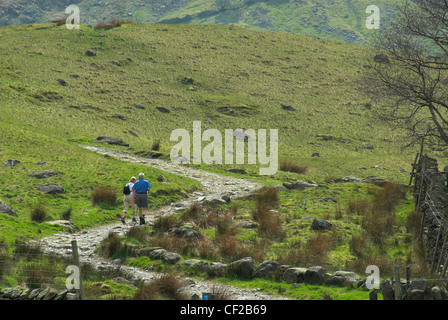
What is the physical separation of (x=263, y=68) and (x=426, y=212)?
55.0m

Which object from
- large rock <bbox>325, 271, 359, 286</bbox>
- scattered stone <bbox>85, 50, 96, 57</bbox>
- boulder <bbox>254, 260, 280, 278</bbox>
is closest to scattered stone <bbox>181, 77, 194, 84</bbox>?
scattered stone <bbox>85, 50, 96, 57</bbox>

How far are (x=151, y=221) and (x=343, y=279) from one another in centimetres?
939

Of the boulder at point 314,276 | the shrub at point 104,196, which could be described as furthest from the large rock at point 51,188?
the boulder at point 314,276

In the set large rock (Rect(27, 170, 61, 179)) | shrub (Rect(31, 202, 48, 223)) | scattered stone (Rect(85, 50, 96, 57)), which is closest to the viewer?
shrub (Rect(31, 202, 48, 223))

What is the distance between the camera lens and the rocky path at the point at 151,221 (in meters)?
12.4

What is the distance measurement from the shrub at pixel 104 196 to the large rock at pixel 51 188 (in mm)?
1545

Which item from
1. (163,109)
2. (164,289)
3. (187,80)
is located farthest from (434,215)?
(187,80)

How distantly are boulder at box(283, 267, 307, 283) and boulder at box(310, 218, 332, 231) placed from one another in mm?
5712

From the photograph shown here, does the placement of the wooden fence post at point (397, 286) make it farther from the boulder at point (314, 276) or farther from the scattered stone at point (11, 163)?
the scattered stone at point (11, 163)

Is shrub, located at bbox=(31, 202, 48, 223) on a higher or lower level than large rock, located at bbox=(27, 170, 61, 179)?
lower

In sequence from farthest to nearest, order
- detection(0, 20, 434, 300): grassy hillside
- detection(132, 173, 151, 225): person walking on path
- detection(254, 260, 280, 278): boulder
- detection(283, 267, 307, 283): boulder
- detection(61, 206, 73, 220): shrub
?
detection(132, 173, 151, 225): person walking on path < detection(0, 20, 434, 300): grassy hillside < detection(61, 206, 73, 220): shrub < detection(254, 260, 280, 278): boulder < detection(283, 267, 307, 283): boulder

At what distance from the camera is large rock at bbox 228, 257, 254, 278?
13.2m

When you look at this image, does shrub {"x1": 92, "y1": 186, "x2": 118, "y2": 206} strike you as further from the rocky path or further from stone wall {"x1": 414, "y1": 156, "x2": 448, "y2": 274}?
stone wall {"x1": 414, "y1": 156, "x2": 448, "y2": 274}

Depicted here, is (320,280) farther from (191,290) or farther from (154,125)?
(154,125)
